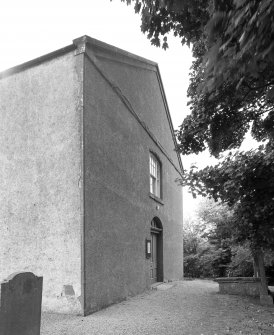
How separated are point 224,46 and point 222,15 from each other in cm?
31

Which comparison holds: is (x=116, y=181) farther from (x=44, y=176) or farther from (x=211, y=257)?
(x=211, y=257)

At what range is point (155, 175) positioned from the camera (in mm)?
16359

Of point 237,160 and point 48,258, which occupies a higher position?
point 237,160

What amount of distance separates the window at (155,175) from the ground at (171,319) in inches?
244

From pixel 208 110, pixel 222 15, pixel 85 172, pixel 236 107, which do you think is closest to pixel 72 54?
pixel 85 172

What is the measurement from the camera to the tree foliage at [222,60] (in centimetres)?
261

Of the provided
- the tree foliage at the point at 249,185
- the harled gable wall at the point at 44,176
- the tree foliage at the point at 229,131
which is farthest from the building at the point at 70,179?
the tree foliage at the point at 249,185

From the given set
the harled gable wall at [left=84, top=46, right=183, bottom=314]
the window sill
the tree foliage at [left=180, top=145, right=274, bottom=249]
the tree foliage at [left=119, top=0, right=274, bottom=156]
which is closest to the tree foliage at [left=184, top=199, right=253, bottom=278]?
the window sill

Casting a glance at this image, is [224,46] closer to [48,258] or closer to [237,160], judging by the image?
[237,160]

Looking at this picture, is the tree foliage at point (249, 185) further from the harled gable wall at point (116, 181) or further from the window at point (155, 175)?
the window at point (155, 175)

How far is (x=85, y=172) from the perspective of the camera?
8.59 meters

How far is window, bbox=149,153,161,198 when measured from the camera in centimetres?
1570

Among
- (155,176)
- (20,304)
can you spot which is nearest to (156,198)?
(155,176)

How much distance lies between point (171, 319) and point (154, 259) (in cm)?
757
